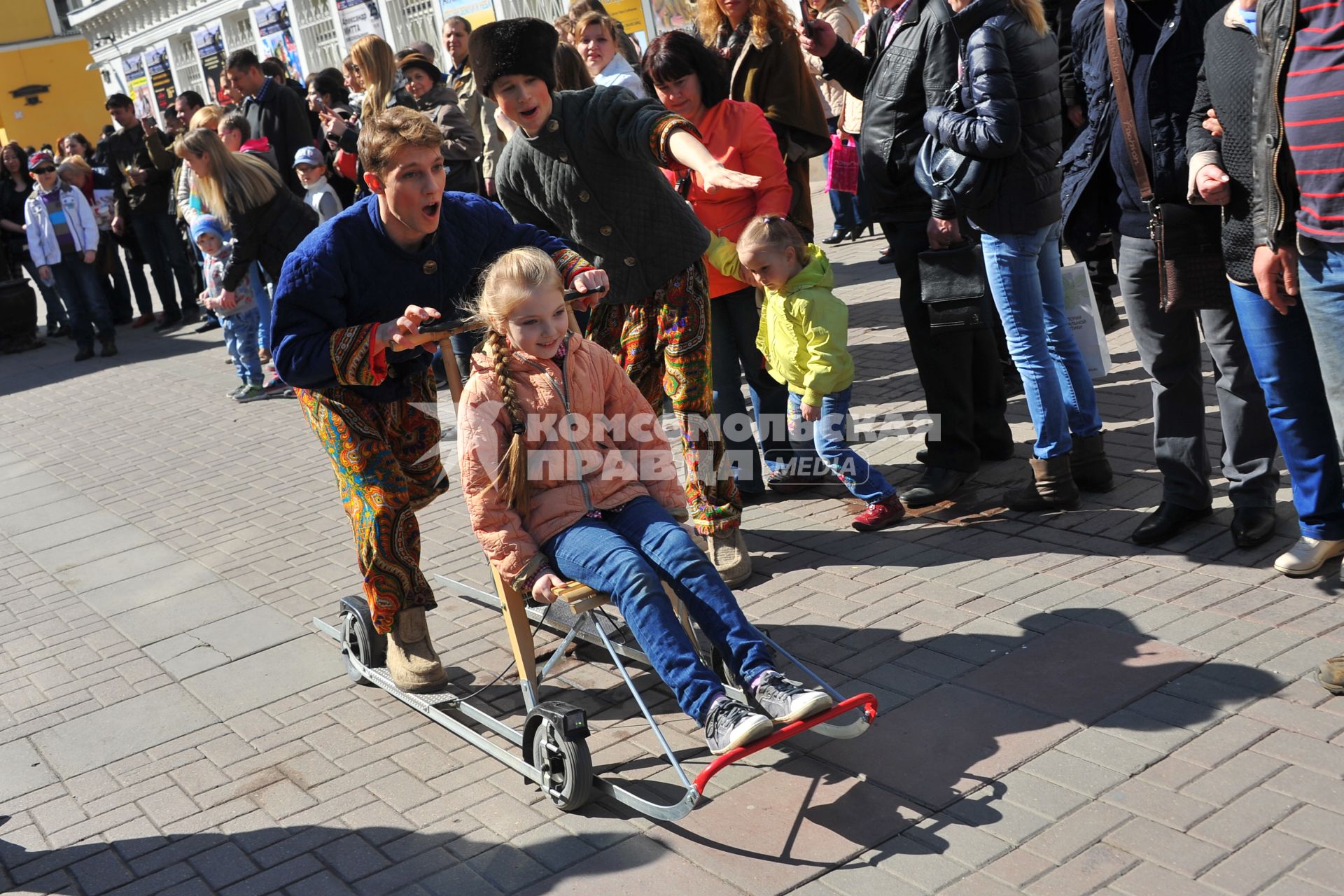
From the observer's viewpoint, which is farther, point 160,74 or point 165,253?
point 160,74

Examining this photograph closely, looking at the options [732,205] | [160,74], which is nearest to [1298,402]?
[732,205]

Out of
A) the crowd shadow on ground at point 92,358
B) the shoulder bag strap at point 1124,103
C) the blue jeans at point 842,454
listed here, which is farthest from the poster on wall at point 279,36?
the shoulder bag strap at point 1124,103

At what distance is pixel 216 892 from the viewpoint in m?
3.44

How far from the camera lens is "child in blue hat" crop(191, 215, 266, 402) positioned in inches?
376

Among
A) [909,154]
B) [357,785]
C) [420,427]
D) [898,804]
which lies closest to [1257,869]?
[898,804]

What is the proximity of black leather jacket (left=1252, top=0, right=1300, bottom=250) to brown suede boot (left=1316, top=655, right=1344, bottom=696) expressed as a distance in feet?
3.92

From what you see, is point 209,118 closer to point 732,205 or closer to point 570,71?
point 570,71

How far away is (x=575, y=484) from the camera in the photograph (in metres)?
3.91

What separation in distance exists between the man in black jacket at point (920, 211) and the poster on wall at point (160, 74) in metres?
31.3

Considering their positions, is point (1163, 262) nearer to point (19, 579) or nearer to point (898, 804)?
point (898, 804)

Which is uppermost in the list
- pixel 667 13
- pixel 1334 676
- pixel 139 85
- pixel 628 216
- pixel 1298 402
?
pixel 139 85

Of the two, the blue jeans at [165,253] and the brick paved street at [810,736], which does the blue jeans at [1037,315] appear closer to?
the brick paved street at [810,736]

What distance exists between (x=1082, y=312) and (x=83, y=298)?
11.3 m

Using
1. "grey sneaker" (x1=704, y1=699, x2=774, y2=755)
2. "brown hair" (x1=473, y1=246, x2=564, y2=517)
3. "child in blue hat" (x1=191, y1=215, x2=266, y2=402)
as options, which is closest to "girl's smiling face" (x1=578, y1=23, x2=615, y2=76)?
"brown hair" (x1=473, y1=246, x2=564, y2=517)
